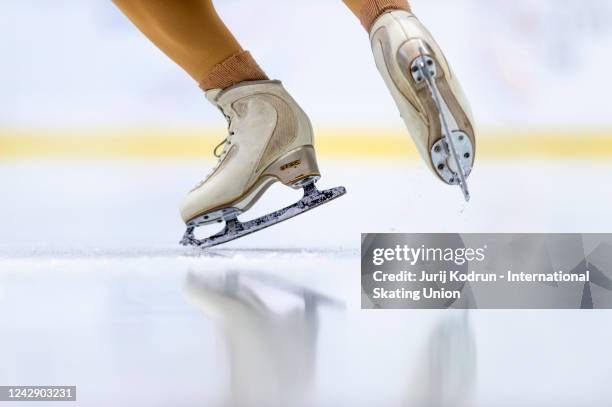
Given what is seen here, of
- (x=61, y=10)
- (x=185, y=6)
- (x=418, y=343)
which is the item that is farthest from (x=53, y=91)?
(x=418, y=343)

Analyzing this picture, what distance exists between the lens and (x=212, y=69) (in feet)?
4.67

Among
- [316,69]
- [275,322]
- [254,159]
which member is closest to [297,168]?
[254,159]

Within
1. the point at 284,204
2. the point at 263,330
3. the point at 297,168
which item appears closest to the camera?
the point at 263,330

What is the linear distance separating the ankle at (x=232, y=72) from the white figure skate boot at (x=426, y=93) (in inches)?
11.0

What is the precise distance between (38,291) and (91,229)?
0.54 metres

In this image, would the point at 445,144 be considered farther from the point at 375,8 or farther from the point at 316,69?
the point at 316,69

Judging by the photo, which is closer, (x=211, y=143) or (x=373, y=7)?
(x=373, y=7)

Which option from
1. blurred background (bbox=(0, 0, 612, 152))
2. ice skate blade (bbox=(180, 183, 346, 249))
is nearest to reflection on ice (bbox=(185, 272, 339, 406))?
ice skate blade (bbox=(180, 183, 346, 249))

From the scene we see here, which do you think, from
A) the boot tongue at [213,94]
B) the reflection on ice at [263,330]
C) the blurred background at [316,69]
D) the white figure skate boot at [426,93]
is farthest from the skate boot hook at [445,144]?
the blurred background at [316,69]

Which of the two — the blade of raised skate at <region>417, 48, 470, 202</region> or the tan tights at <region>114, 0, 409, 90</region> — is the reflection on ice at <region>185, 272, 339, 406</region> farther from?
the tan tights at <region>114, 0, 409, 90</region>

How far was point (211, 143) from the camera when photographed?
2.45m

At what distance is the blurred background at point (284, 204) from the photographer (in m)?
0.73

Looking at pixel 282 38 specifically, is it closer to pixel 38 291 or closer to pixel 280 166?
pixel 280 166

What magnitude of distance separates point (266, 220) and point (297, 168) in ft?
0.31
